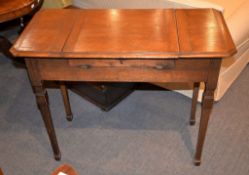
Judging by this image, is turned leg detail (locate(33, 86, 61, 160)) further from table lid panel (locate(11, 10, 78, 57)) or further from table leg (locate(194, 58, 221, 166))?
table leg (locate(194, 58, 221, 166))

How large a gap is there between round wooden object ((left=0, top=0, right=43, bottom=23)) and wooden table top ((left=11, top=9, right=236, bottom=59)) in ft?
1.25

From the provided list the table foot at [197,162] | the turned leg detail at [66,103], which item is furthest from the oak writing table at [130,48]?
the turned leg detail at [66,103]

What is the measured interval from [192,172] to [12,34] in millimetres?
2467

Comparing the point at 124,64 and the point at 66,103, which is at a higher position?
the point at 124,64

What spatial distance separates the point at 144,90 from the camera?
240cm

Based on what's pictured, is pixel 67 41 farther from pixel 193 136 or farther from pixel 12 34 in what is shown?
pixel 12 34

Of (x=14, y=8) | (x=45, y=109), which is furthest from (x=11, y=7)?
(x=45, y=109)

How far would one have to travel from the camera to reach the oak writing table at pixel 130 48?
4.22 feet

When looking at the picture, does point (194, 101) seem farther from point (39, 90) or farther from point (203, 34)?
point (39, 90)

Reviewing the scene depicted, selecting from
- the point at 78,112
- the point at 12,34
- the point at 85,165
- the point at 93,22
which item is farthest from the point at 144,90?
the point at 12,34

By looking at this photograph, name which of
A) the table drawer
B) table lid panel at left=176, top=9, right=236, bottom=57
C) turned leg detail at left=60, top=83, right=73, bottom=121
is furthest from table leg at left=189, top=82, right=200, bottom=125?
turned leg detail at left=60, top=83, right=73, bottom=121

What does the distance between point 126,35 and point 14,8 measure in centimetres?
94

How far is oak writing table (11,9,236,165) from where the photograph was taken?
1287mm

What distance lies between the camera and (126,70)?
1.37 metres
